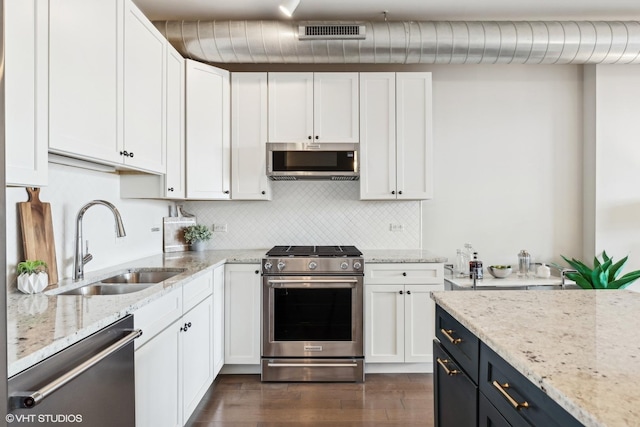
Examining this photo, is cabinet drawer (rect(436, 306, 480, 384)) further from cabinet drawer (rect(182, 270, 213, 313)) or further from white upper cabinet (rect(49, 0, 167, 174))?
white upper cabinet (rect(49, 0, 167, 174))

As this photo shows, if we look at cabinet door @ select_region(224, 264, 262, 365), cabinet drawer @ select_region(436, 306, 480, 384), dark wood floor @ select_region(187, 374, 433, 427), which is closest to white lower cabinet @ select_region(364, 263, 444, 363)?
dark wood floor @ select_region(187, 374, 433, 427)

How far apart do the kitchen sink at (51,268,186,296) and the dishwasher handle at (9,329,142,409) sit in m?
0.66

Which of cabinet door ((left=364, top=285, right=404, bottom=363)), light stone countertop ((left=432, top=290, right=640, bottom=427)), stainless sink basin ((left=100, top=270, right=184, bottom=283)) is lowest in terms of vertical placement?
cabinet door ((left=364, top=285, right=404, bottom=363))

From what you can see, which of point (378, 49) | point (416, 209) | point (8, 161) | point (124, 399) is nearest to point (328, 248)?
point (416, 209)

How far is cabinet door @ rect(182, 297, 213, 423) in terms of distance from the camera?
2.04 metres

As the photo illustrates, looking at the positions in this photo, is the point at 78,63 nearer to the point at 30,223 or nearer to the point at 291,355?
the point at 30,223

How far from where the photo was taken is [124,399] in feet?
4.36

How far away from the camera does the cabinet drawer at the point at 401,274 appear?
2850 mm

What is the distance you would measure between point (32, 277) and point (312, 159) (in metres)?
2.04

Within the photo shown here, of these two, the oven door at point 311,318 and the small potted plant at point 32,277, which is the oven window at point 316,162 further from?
the small potted plant at point 32,277

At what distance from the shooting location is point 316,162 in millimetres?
3051

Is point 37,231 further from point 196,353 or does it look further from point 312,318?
point 312,318

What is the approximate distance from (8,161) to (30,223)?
0.64m

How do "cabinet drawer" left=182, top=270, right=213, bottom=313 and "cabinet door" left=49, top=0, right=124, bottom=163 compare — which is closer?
"cabinet door" left=49, top=0, right=124, bottom=163
